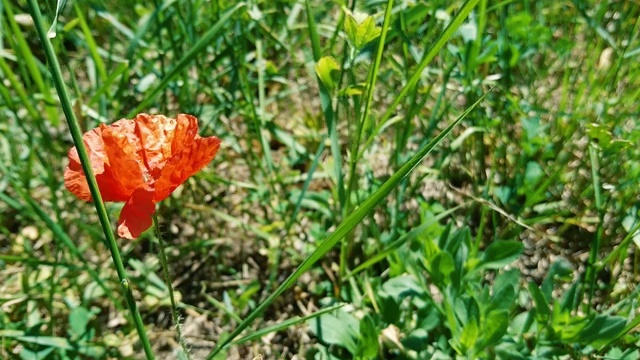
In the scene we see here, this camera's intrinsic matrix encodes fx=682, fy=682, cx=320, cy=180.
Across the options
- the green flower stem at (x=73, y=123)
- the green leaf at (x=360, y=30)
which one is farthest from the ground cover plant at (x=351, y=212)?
the green flower stem at (x=73, y=123)

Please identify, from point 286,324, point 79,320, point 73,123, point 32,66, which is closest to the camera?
point 73,123

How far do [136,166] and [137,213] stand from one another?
0.09 metres

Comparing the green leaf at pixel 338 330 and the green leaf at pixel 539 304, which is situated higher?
the green leaf at pixel 338 330

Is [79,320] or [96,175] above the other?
[96,175]

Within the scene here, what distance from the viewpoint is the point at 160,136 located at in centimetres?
149

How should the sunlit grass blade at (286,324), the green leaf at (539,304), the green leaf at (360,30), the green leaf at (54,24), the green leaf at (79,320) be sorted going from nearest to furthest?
the green leaf at (54,24) < the sunlit grass blade at (286,324) < the green leaf at (360,30) < the green leaf at (539,304) < the green leaf at (79,320)

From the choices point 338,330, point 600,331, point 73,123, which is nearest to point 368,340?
point 338,330

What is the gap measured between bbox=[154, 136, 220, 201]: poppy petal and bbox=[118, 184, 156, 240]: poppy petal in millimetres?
22

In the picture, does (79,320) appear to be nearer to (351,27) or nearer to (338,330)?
(338,330)

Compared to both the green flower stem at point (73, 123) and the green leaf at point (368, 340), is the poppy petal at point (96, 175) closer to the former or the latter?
the green flower stem at point (73, 123)

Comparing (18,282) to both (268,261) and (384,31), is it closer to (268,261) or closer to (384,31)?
(268,261)

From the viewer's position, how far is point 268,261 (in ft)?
7.32

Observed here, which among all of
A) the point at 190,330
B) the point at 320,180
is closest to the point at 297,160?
the point at 320,180

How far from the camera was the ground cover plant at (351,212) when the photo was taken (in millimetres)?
1733
